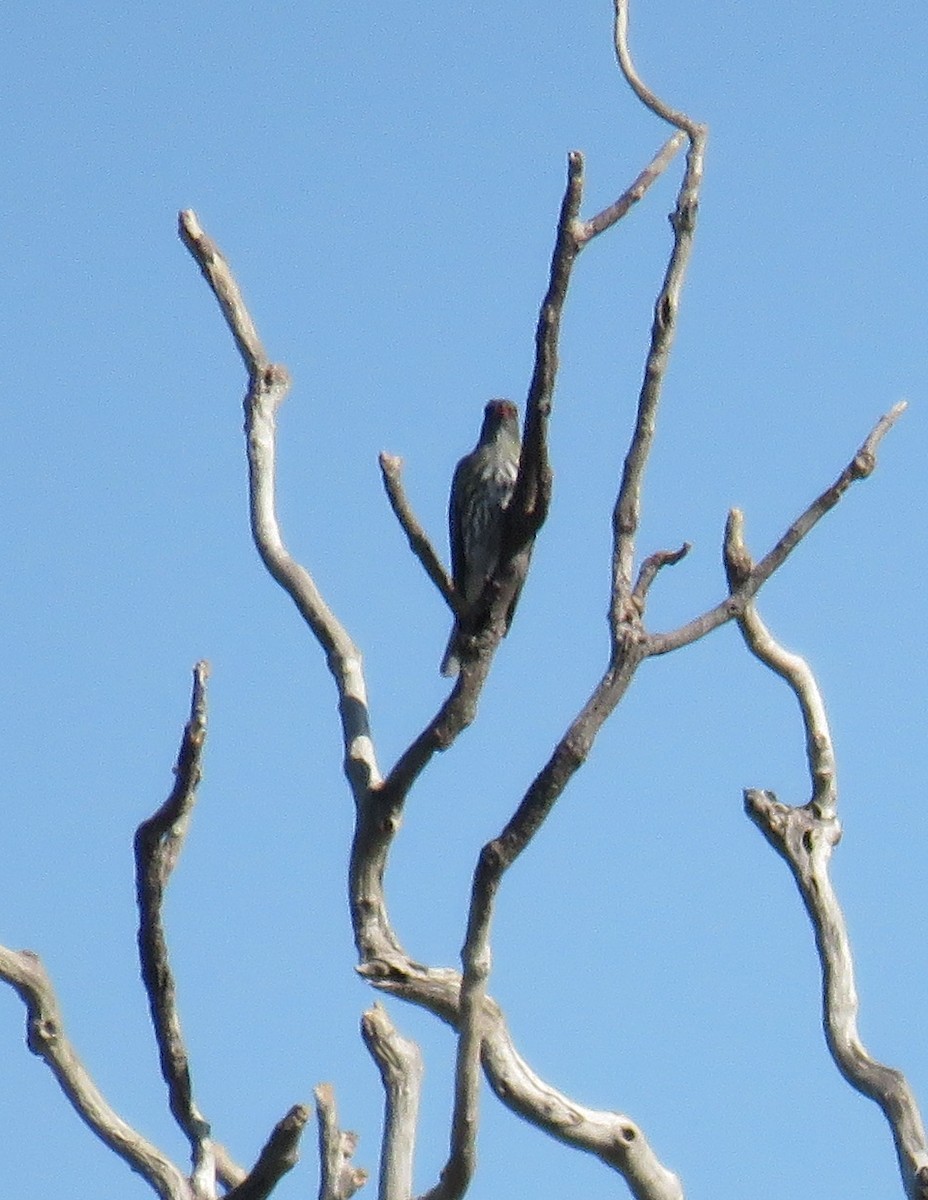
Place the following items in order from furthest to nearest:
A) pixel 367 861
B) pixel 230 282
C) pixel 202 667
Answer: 1. pixel 230 282
2. pixel 367 861
3. pixel 202 667

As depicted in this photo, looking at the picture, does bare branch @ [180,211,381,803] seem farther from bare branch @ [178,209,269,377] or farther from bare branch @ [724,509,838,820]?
bare branch @ [724,509,838,820]

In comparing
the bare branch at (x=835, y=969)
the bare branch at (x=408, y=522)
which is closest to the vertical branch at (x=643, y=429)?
the bare branch at (x=408, y=522)

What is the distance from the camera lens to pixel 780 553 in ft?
14.6

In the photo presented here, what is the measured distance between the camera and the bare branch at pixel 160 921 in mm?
4441

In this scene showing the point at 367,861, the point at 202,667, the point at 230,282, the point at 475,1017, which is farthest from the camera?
the point at 230,282

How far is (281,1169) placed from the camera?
164 inches

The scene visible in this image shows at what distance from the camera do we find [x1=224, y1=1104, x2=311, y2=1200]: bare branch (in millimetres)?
4070

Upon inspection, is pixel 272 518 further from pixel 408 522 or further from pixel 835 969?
pixel 835 969

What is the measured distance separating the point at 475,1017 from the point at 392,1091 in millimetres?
589

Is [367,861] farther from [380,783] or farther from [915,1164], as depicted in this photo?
[915,1164]

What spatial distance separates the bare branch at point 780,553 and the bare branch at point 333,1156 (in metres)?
1.35

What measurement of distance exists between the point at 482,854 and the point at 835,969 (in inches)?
52.0

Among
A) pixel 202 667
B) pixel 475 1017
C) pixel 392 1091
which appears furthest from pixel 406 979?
pixel 202 667

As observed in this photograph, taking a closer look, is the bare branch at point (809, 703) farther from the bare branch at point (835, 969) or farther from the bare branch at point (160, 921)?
the bare branch at point (160, 921)
